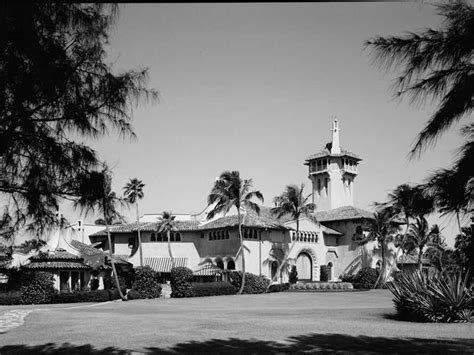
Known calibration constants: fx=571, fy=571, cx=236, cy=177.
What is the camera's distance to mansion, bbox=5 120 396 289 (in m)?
61.6

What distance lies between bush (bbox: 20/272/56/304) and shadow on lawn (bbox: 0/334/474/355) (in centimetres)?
3145

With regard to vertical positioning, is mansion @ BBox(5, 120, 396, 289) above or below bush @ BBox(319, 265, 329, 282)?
above

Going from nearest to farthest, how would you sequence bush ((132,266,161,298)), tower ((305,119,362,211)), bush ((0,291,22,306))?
bush ((0,291,22,306)) → bush ((132,266,161,298)) → tower ((305,119,362,211))

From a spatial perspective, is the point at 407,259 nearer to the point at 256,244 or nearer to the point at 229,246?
the point at 256,244

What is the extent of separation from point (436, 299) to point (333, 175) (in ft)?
213

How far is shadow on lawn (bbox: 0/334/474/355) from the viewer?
1533 cm

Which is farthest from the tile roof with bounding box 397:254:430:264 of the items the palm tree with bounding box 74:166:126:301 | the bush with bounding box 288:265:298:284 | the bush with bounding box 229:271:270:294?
the palm tree with bounding box 74:166:126:301

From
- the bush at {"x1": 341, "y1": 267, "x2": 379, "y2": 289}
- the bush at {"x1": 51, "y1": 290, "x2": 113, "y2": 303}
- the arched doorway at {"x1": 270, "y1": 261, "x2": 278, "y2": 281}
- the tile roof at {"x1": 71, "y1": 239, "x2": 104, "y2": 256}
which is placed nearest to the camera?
the bush at {"x1": 51, "y1": 290, "x2": 113, "y2": 303}

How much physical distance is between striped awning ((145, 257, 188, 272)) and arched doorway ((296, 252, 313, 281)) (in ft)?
44.7

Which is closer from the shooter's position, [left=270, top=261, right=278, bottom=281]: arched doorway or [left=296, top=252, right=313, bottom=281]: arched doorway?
[left=270, top=261, right=278, bottom=281]: arched doorway

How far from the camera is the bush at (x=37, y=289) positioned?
4662 cm

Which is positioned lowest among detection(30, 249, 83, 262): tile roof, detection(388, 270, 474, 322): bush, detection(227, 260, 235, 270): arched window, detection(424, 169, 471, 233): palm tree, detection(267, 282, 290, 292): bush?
detection(267, 282, 290, 292): bush

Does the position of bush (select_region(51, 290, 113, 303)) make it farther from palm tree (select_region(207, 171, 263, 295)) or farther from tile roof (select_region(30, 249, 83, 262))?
palm tree (select_region(207, 171, 263, 295))

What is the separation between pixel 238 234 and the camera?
63.0 m
